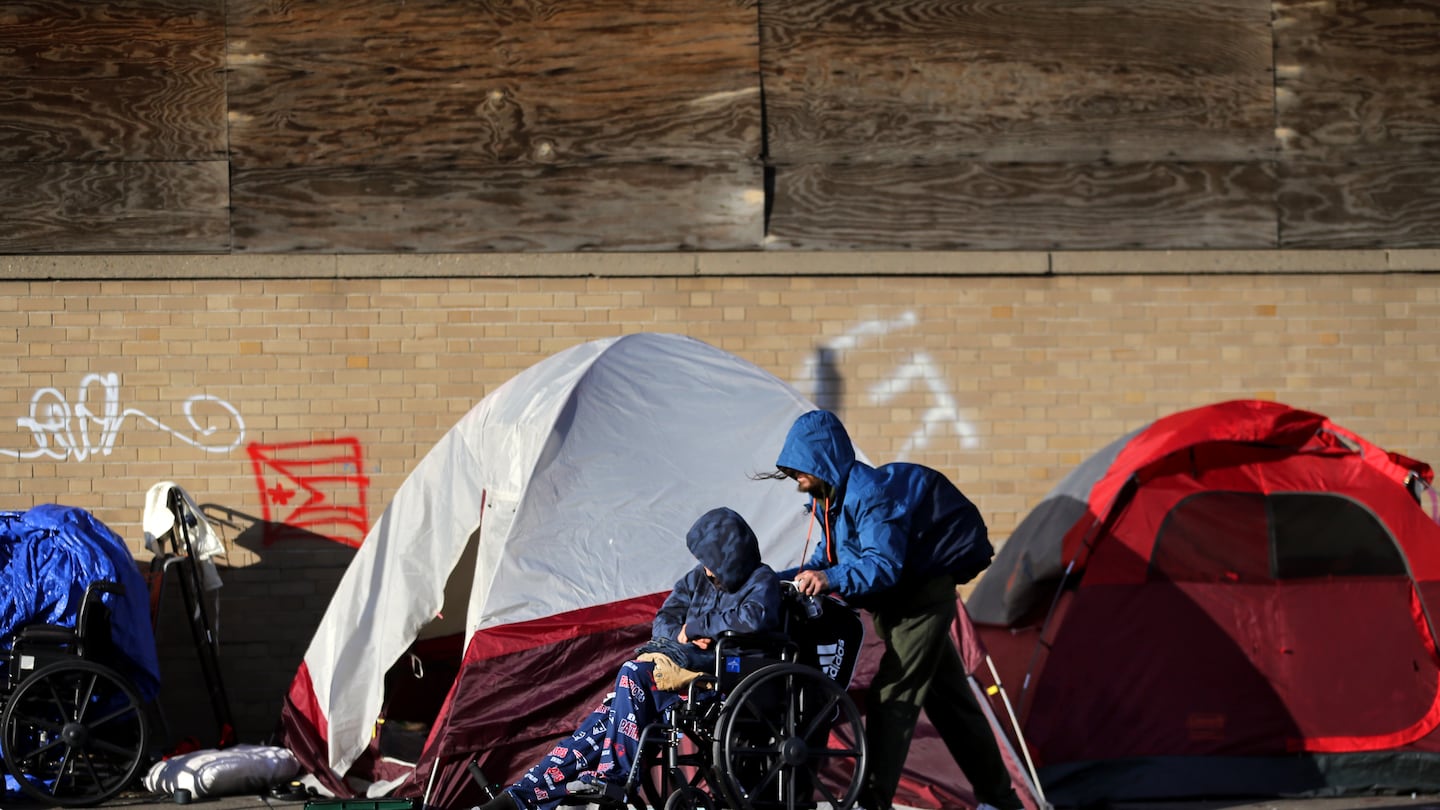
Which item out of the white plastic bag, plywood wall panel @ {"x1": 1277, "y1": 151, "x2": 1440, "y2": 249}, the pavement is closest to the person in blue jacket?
the pavement

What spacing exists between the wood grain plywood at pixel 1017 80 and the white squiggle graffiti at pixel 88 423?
3501 mm

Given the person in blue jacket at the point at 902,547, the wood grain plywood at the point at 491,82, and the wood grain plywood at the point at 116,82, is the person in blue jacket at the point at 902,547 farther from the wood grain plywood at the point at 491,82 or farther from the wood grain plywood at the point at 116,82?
the wood grain plywood at the point at 116,82

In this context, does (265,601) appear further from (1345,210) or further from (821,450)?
(1345,210)

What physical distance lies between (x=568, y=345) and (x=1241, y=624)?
3840mm

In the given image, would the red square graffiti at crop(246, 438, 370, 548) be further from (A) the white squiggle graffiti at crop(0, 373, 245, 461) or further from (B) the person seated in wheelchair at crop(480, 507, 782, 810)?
(B) the person seated in wheelchair at crop(480, 507, 782, 810)

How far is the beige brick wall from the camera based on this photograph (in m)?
8.46

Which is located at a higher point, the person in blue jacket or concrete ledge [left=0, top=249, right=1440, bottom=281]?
concrete ledge [left=0, top=249, right=1440, bottom=281]

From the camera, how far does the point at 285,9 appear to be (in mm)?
8648

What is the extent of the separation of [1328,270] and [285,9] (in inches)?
243

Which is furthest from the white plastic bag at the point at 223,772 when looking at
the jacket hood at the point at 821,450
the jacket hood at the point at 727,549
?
the jacket hood at the point at 821,450

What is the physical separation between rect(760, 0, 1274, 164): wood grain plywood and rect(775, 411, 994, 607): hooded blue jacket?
362cm

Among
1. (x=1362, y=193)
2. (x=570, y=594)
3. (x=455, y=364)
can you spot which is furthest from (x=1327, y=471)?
(x=455, y=364)

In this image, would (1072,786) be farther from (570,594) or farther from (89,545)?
(89,545)

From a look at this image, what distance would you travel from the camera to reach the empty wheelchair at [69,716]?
6.74 meters
